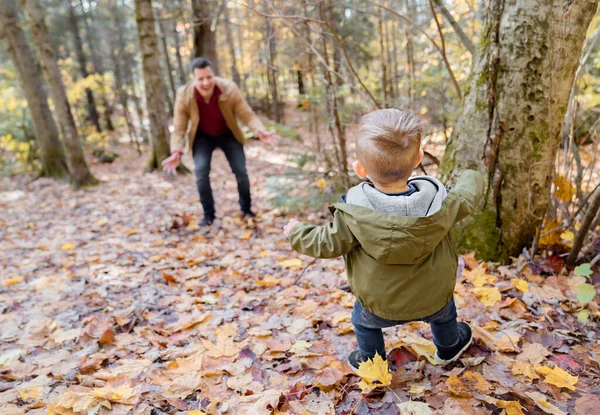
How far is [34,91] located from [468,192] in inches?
417

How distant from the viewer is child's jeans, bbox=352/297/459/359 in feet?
6.08

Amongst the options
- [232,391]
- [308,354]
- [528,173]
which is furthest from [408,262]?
[528,173]

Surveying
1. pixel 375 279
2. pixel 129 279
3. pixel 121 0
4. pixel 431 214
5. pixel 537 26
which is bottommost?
pixel 129 279

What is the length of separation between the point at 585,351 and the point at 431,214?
116 centimetres

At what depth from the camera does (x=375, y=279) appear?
5.63 ft

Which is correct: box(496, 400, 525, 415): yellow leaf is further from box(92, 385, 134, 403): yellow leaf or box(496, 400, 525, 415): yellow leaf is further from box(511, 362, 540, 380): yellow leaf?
box(92, 385, 134, 403): yellow leaf

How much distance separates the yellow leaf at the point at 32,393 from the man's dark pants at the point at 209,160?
9.57 feet

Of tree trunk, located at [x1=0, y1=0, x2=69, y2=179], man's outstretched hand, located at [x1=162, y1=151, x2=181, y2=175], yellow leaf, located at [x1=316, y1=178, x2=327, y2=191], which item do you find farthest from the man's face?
tree trunk, located at [x1=0, y1=0, x2=69, y2=179]

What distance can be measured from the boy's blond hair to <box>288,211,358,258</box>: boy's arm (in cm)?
26

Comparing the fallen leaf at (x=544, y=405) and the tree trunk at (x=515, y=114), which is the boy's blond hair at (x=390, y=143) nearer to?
the fallen leaf at (x=544, y=405)

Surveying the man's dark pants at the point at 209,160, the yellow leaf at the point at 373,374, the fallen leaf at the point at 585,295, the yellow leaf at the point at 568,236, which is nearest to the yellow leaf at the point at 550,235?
the yellow leaf at the point at 568,236

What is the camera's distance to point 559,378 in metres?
1.73

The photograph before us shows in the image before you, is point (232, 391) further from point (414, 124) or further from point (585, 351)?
point (585, 351)

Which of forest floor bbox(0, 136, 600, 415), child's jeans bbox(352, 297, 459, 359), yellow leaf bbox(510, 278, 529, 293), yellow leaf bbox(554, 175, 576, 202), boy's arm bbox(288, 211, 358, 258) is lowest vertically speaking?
forest floor bbox(0, 136, 600, 415)
